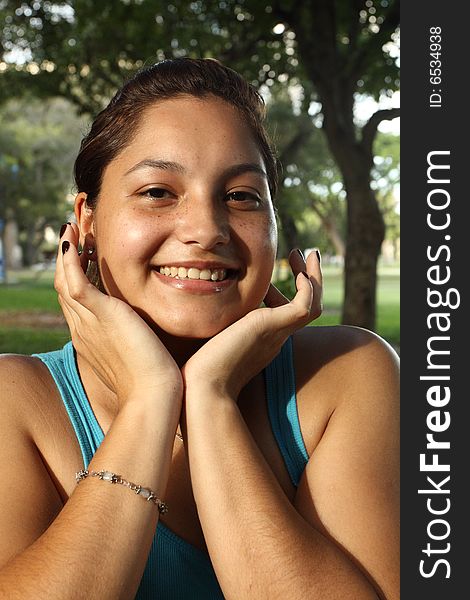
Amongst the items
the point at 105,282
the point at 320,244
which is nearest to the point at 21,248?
the point at 320,244

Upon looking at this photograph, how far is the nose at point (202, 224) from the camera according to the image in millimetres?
2025

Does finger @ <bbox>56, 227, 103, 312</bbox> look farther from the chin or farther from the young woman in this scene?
the chin

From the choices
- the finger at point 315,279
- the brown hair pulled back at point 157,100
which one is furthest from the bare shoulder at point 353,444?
the brown hair pulled back at point 157,100

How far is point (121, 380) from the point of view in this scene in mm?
2014

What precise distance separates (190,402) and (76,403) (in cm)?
38

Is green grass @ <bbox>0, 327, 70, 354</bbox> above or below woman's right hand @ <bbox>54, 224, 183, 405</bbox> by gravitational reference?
above

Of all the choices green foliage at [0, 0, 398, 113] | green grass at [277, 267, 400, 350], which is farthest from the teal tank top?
green foliage at [0, 0, 398, 113]

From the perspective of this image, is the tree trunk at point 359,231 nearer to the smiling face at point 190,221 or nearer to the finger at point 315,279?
the finger at point 315,279

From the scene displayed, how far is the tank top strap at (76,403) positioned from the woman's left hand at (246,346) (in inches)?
12.8

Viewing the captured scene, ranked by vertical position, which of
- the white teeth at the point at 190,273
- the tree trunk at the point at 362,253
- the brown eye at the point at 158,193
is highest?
the tree trunk at the point at 362,253

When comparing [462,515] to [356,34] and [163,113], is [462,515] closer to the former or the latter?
[163,113]

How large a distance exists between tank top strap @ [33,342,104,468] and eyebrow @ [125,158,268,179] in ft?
1.85

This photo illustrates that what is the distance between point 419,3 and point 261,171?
63 centimetres

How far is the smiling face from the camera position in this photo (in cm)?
205
